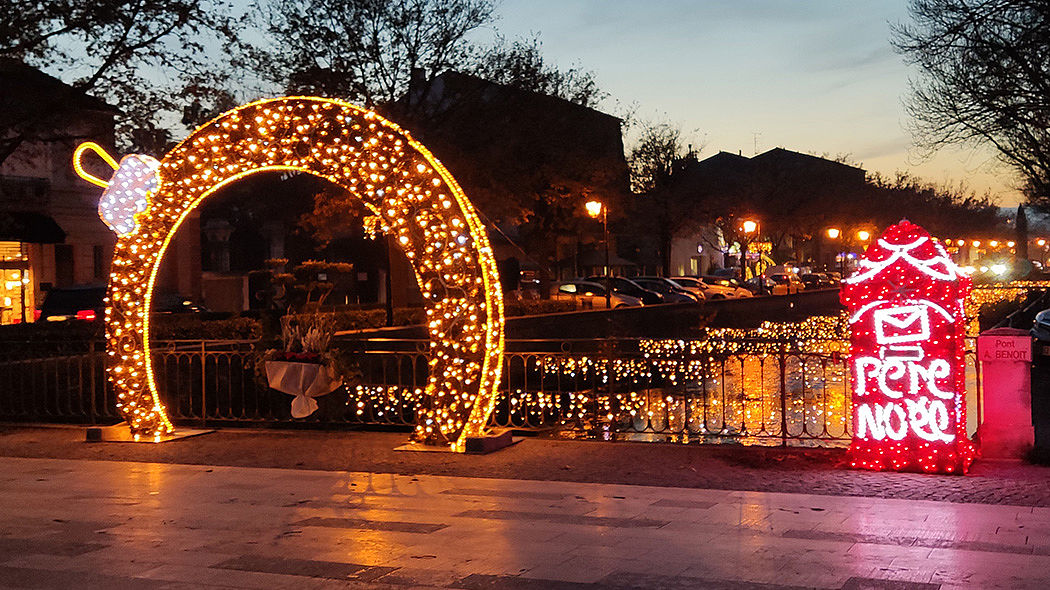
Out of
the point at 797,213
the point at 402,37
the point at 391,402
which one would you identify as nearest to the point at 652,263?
the point at 797,213

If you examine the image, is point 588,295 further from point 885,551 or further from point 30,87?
point 885,551

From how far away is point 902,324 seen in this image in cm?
1022

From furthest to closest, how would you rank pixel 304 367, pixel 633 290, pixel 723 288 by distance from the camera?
pixel 723 288 < pixel 633 290 < pixel 304 367

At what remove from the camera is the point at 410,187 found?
11883 mm

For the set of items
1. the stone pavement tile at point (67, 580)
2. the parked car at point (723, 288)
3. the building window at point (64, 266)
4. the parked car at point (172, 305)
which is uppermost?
the building window at point (64, 266)

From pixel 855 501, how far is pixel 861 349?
177 centimetres

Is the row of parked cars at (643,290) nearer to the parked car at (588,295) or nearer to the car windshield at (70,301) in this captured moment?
the parked car at (588,295)

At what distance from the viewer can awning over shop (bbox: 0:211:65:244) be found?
31.6 meters

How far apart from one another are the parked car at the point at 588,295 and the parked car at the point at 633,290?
84 centimetres

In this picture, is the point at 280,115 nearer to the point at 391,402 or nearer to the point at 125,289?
the point at 125,289

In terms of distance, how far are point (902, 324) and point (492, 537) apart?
13.8 ft

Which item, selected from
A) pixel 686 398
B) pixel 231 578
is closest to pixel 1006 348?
pixel 686 398

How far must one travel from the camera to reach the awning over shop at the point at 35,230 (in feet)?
104

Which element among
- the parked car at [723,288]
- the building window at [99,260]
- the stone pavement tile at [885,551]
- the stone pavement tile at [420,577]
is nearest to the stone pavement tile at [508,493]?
the stone pavement tile at [420,577]
